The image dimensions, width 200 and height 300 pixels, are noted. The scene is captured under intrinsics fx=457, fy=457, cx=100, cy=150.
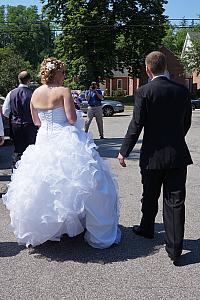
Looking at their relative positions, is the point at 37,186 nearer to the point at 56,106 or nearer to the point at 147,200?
the point at 56,106

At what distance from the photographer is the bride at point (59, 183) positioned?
4.75 metres

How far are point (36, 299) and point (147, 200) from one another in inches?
69.3

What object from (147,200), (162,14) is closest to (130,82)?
(162,14)

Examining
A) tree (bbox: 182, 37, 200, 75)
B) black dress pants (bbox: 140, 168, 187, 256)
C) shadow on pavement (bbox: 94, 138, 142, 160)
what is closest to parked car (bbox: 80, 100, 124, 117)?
shadow on pavement (bbox: 94, 138, 142, 160)

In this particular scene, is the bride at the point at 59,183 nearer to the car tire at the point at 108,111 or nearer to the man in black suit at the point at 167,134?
the man in black suit at the point at 167,134

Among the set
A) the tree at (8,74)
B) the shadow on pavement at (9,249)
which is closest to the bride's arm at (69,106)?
the shadow on pavement at (9,249)

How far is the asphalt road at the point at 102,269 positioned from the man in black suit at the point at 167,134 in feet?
1.03

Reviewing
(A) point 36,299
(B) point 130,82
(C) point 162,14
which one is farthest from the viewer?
(B) point 130,82

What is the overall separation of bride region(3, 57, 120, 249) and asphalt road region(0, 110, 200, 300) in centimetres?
19

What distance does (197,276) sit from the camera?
14.1ft

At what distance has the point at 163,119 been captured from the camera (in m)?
4.66

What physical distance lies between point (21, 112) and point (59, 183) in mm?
→ 3255

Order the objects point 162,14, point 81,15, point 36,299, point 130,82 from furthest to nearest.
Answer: point 130,82 < point 162,14 < point 81,15 < point 36,299

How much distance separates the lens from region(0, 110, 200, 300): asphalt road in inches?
157
